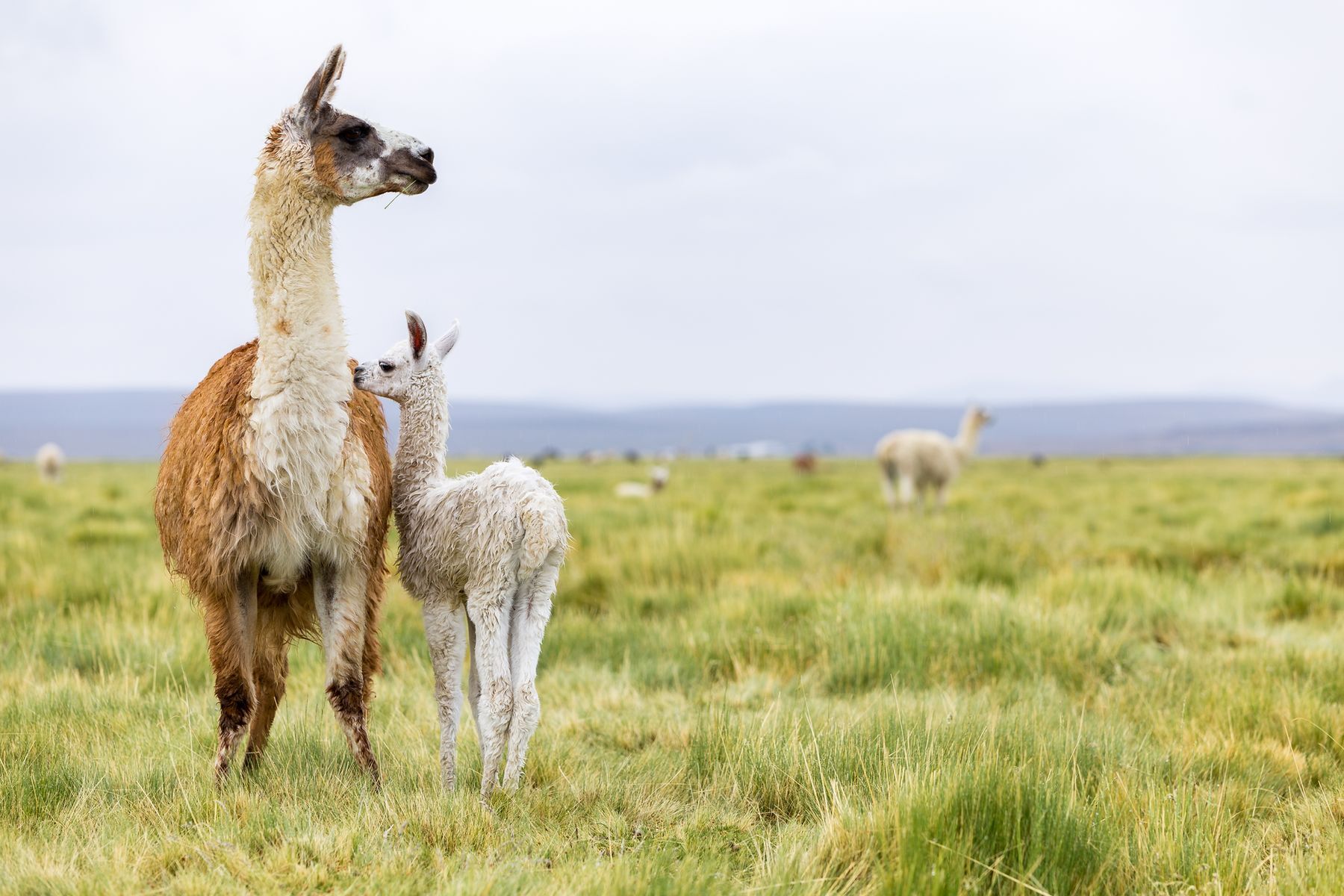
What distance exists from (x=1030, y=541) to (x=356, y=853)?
7472mm

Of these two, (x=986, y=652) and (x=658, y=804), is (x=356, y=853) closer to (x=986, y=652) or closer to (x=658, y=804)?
(x=658, y=804)

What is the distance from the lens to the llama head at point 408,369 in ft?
11.6

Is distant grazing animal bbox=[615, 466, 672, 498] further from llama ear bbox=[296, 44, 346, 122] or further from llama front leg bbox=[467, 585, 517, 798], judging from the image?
llama ear bbox=[296, 44, 346, 122]

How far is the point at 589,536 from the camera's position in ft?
31.1

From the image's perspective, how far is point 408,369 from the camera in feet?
11.8

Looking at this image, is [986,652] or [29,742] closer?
[29,742]

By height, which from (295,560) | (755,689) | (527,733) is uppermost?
(295,560)

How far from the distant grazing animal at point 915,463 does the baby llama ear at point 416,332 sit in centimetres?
1217

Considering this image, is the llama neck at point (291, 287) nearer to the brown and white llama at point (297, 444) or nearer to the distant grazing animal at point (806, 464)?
the brown and white llama at point (297, 444)

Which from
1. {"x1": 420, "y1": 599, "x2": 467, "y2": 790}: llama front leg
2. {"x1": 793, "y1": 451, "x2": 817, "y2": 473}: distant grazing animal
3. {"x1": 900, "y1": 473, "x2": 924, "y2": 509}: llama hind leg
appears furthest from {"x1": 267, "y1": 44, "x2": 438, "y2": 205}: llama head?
{"x1": 793, "y1": 451, "x2": 817, "y2": 473}: distant grazing animal

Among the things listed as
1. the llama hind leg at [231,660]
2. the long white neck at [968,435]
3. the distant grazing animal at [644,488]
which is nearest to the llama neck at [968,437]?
the long white neck at [968,435]

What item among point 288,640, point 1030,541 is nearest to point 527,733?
point 288,640

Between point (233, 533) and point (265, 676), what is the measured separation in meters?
0.80

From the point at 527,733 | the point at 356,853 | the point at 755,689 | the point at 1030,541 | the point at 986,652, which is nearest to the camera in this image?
the point at 356,853
